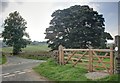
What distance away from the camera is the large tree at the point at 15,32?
2815 inches

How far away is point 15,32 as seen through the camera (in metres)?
71.8

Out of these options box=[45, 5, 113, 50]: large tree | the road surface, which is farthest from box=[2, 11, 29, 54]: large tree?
the road surface

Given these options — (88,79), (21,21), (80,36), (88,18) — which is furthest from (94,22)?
(88,79)

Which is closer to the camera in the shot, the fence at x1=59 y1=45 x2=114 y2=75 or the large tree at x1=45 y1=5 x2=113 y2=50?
the fence at x1=59 y1=45 x2=114 y2=75

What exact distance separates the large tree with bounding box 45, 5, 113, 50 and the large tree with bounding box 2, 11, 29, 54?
62.9 ft

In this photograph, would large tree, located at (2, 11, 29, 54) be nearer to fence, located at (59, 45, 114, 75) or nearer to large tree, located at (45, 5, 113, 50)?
large tree, located at (45, 5, 113, 50)

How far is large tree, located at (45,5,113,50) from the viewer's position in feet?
164

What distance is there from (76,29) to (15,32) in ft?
90.2

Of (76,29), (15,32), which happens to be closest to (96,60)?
(76,29)

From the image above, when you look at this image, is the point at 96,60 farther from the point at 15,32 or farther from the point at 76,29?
the point at 15,32

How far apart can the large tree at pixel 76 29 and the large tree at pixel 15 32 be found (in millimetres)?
19166

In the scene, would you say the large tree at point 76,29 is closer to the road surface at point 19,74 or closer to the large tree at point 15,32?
the large tree at point 15,32

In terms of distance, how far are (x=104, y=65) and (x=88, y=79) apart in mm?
2080

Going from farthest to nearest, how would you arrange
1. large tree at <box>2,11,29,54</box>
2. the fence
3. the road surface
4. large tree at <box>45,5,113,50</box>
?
large tree at <box>2,11,29,54</box> → large tree at <box>45,5,113,50</box> → the road surface → the fence
